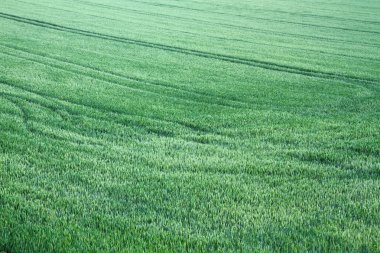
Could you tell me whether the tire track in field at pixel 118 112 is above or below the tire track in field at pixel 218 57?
above

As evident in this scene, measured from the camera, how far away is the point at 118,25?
1108 inches

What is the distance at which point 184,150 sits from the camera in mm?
8359

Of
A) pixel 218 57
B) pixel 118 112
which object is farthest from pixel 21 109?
pixel 218 57

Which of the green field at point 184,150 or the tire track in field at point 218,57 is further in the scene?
the tire track in field at point 218,57

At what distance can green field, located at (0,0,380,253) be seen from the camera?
5.53 m

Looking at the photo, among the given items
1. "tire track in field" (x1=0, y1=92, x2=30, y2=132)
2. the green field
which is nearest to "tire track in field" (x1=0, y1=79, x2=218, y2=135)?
the green field

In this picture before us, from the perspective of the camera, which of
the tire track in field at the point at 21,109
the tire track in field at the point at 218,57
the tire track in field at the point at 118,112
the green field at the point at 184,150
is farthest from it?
the tire track in field at the point at 218,57

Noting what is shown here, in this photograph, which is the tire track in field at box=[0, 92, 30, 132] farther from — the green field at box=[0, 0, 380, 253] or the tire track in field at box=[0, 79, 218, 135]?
the tire track in field at box=[0, 79, 218, 135]

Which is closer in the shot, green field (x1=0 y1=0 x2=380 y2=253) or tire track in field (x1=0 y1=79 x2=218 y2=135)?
green field (x1=0 y1=0 x2=380 y2=253)

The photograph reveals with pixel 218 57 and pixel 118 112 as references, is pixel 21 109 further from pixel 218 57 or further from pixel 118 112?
pixel 218 57

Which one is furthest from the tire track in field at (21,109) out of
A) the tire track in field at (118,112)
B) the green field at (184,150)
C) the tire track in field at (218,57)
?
the tire track in field at (218,57)

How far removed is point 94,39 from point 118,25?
5.88m

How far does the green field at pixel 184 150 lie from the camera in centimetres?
553

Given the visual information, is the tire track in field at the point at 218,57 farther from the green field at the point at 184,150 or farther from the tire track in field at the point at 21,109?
the tire track in field at the point at 21,109
